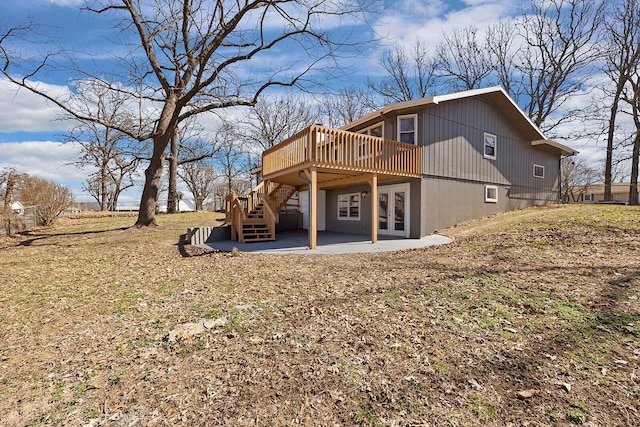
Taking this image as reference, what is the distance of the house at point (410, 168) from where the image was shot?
985 centimetres

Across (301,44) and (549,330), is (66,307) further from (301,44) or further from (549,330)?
(301,44)

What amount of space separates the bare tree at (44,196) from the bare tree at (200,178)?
23.2 m

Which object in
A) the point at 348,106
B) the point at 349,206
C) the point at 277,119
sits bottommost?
the point at 349,206

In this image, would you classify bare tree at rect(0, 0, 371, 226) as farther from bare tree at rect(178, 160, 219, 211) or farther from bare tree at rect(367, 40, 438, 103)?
bare tree at rect(178, 160, 219, 211)

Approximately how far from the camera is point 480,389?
2.41 metres

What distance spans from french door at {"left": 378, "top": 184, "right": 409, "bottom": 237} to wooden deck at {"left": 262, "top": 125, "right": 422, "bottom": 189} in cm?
125

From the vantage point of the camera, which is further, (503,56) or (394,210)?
(503,56)

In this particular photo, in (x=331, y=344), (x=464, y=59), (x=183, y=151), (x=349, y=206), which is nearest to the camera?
(x=331, y=344)

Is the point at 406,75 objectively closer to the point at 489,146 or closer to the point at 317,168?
the point at 489,146

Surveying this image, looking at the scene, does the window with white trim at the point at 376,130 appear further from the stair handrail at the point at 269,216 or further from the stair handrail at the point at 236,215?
the stair handrail at the point at 236,215

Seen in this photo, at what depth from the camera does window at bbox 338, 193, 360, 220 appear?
14145 millimetres

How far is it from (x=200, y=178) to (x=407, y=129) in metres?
35.8

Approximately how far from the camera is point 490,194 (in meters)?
13.8

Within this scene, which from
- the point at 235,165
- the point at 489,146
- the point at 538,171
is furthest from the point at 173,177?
the point at 538,171
